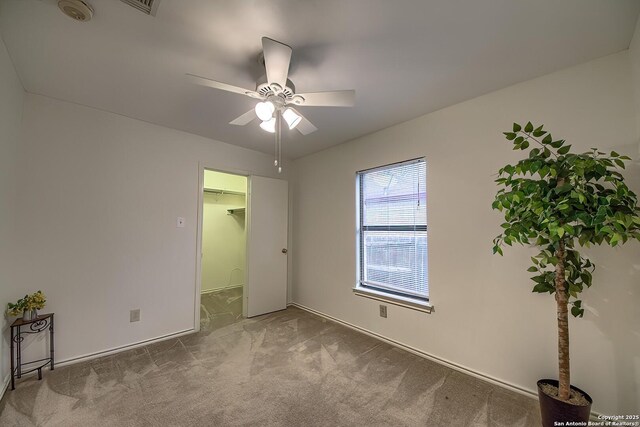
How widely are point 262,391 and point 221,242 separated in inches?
141

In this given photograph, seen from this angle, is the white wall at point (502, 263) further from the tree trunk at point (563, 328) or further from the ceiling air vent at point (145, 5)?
the ceiling air vent at point (145, 5)

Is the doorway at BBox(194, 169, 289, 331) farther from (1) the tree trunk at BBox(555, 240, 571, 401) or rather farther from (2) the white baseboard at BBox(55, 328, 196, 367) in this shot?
(1) the tree trunk at BBox(555, 240, 571, 401)

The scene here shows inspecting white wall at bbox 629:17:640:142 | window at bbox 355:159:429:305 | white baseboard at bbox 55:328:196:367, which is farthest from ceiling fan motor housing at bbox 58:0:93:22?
white wall at bbox 629:17:640:142

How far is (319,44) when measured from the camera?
1.63 meters

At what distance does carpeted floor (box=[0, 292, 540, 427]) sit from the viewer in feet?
5.58

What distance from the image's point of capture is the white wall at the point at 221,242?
16.2ft

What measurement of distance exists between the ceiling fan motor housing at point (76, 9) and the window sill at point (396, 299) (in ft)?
10.5

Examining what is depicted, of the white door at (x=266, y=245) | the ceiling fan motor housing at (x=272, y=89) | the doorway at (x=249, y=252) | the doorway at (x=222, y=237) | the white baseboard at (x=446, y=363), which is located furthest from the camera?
the doorway at (x=222, y=237)

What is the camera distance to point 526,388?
1.94 metres

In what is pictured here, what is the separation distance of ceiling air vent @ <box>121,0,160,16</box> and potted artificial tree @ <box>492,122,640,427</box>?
2.18 metres

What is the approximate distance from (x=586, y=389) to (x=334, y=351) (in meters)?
1.90

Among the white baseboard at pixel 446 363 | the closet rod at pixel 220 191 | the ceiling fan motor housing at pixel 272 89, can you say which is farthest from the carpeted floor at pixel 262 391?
the closet rod at pixel 220 191

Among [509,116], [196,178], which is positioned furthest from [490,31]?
[196,178]

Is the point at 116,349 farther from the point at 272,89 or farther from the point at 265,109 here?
the point at 272,89
